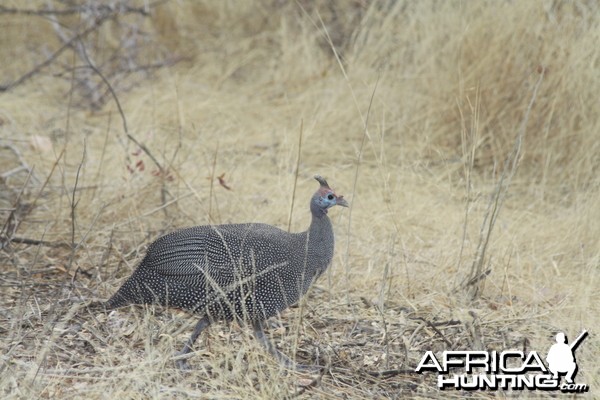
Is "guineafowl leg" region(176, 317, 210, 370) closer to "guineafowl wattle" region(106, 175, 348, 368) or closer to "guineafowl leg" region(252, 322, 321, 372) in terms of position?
"guineafowl wattle" region(106, 175, 348, 368)

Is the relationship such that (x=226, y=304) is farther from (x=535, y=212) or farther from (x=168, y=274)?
(x=535, y=212)

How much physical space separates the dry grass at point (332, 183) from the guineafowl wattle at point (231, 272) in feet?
0.36

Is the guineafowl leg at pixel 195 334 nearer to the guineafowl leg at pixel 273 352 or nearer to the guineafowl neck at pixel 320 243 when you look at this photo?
the guineafowl leg at pixel 273 352

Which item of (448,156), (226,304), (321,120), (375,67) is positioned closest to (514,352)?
(226,304)

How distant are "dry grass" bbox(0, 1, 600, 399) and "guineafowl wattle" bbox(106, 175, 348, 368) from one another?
11cm

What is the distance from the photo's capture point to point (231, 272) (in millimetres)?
2963

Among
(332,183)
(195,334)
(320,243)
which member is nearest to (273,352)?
(195,334)

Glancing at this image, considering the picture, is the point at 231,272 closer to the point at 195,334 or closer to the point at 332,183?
the point at 195,334

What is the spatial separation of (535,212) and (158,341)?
2.34 m

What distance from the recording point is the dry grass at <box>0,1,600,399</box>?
2990 mm

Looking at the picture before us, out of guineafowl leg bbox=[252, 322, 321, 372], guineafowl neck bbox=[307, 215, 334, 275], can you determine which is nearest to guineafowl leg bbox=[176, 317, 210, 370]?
guineafowl leg bbox=[252, 322, 321, 372]

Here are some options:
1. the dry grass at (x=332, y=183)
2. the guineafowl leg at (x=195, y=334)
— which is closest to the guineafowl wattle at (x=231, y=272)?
the guineafowl leg at (x=195, y=334)

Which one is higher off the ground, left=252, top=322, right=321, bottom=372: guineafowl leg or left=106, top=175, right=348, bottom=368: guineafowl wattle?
left=106, top=175, right=348, bottom=368: guineafowl wattle

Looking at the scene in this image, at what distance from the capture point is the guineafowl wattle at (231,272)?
9.64 feet
